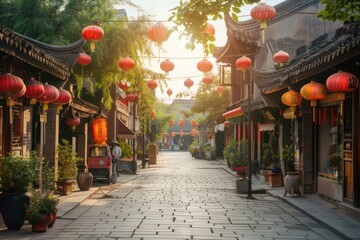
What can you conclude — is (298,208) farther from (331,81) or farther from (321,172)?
(331,81)


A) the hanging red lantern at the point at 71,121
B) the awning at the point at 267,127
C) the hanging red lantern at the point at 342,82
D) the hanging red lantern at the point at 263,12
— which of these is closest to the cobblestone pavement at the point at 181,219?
the hanging red lantern at the point at 342,82

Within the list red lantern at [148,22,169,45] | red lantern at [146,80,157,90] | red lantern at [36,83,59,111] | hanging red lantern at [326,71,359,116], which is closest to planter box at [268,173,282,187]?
red lantern at [146,80,157,90]

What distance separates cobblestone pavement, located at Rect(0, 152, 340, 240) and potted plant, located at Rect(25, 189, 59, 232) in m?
0.19

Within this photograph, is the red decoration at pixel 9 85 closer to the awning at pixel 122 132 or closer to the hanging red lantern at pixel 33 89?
the hanging red lantern at pixel 33 89

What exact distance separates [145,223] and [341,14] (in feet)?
20.0

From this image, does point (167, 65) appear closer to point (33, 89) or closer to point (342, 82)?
point (33, 89)

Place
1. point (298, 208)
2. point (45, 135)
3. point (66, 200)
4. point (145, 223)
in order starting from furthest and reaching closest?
point (45, 135) < point (66, 200) < point (298, 208) < point (145, 223)

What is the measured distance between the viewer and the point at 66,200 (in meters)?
15.5

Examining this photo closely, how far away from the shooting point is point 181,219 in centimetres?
1201

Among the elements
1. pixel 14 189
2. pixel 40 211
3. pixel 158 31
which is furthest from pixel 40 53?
pixel 40 211

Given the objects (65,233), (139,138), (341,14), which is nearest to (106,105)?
(65,233)

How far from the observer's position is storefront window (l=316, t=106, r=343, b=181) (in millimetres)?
14433

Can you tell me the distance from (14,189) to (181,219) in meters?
3.79

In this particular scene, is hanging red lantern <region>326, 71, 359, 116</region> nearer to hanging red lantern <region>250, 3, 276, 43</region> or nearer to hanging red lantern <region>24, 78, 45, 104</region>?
hanging red lantern <region>250, 3, 276, 43</region>
